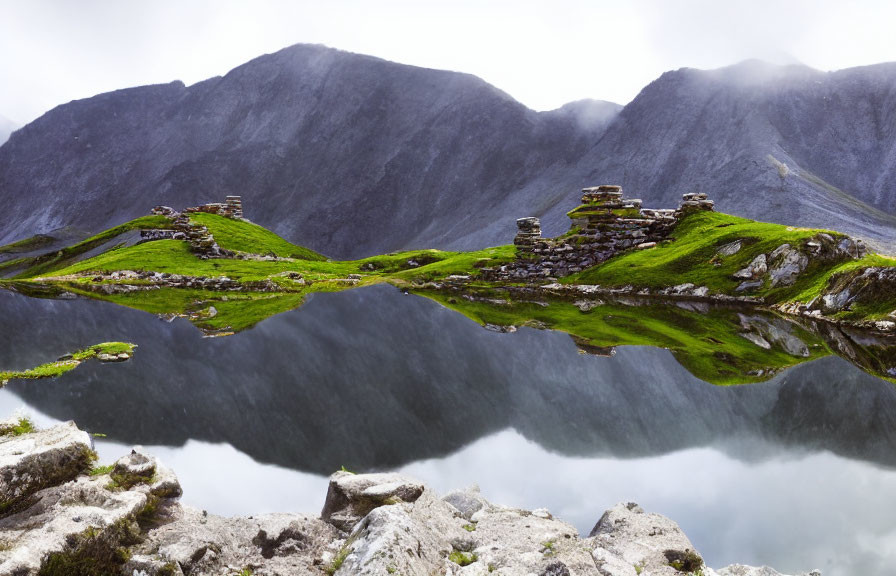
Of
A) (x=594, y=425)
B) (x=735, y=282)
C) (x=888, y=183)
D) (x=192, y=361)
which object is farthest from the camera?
(x=888, y=183)

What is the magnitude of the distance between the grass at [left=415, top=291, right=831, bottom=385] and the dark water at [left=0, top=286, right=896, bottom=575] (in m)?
1.83

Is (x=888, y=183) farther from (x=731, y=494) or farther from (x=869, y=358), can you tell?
(x=731, y=494)

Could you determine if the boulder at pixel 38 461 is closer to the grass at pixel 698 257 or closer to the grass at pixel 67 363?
the grass at pixel 67 363

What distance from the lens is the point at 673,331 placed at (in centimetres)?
3728

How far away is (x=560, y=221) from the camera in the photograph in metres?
182

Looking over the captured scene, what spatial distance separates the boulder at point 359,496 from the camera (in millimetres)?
11922

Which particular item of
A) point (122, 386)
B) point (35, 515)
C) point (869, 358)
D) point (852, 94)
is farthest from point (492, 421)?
point (852, 94)

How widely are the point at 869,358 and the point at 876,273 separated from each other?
17.3 metres

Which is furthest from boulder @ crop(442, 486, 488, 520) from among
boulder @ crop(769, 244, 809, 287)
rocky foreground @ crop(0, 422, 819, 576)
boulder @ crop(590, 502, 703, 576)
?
boulder @ crop(769, 244, 809, 287)

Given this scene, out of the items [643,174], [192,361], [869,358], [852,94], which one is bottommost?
[869,358]

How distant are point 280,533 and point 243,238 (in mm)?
159155

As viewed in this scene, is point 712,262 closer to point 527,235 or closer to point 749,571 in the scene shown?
point 527,235

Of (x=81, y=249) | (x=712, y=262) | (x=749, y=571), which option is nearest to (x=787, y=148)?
(x=712, y=262)

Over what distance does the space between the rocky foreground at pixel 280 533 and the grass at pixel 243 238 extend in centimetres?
14027
